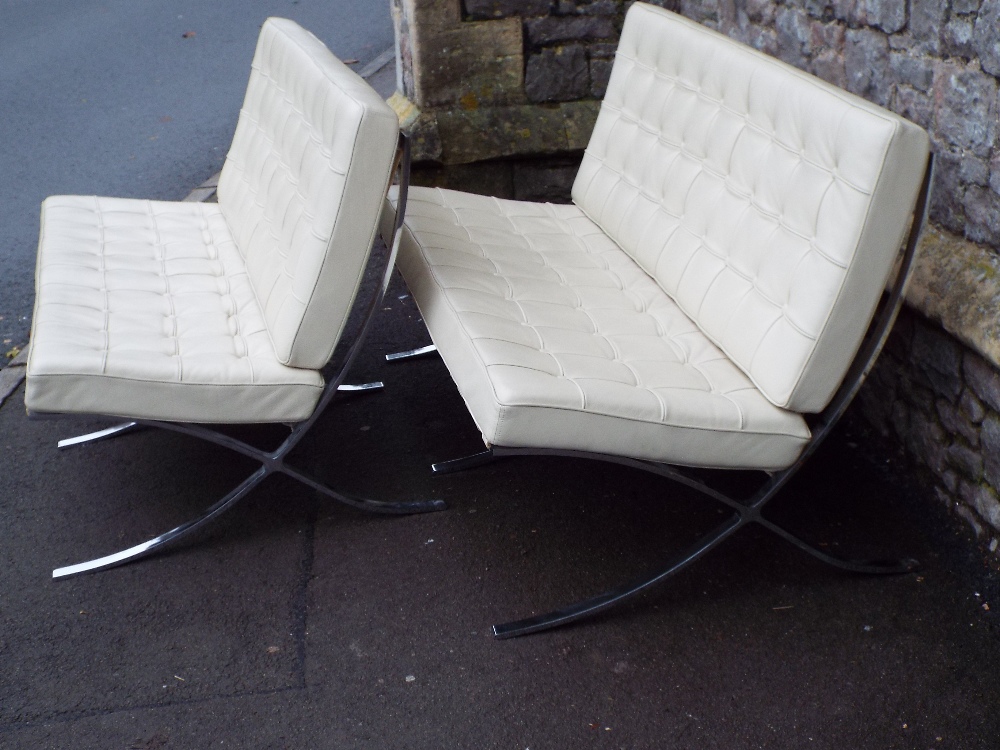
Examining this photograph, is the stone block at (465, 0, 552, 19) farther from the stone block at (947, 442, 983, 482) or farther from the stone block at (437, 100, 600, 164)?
the stone block at (947, 442, 983, 482)

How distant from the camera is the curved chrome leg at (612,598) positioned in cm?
254

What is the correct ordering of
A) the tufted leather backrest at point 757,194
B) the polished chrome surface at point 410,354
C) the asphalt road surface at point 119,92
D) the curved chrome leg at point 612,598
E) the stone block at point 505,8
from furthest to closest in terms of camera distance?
the asphalt road surface at point 119,92, the stone block at point 505,8, the polished chrome surface at point 410,354, the curved chrome leg at point 612,598, the tufted leather backrest at point 757,194

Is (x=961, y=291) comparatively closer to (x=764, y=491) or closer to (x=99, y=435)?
(x=764, y=491)

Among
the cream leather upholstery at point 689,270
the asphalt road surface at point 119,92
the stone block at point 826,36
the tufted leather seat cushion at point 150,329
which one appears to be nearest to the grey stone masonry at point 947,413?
the cream leather upholstery at point 689,270

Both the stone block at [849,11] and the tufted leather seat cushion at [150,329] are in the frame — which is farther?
the stone block at [849,11]

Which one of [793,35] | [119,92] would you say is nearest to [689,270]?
[793,35]

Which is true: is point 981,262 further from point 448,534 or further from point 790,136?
A: point 448,534

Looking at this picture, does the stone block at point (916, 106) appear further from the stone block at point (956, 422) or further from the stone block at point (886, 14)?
the stone block at point (956, 422)

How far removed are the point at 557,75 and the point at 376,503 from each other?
238cm

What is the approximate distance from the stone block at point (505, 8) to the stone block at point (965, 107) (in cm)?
207

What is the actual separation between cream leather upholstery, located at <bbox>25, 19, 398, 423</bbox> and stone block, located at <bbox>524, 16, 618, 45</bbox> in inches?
54.4

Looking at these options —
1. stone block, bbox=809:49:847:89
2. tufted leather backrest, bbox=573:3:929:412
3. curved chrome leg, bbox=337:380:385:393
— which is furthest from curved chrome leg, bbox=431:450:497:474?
stone block, bbox=809:49:847:89

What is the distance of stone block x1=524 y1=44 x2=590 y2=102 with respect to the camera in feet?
14.7

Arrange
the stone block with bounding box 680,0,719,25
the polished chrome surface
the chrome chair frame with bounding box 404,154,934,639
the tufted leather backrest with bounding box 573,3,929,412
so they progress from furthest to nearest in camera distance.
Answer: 1. the stone block with bounding box 680,0,719,25
2. the polished chrome surface
3. the chrome chair frame with bounding box 404,154,934,639
4. the tufted leather backrest with bounding box 573,3,929,412
